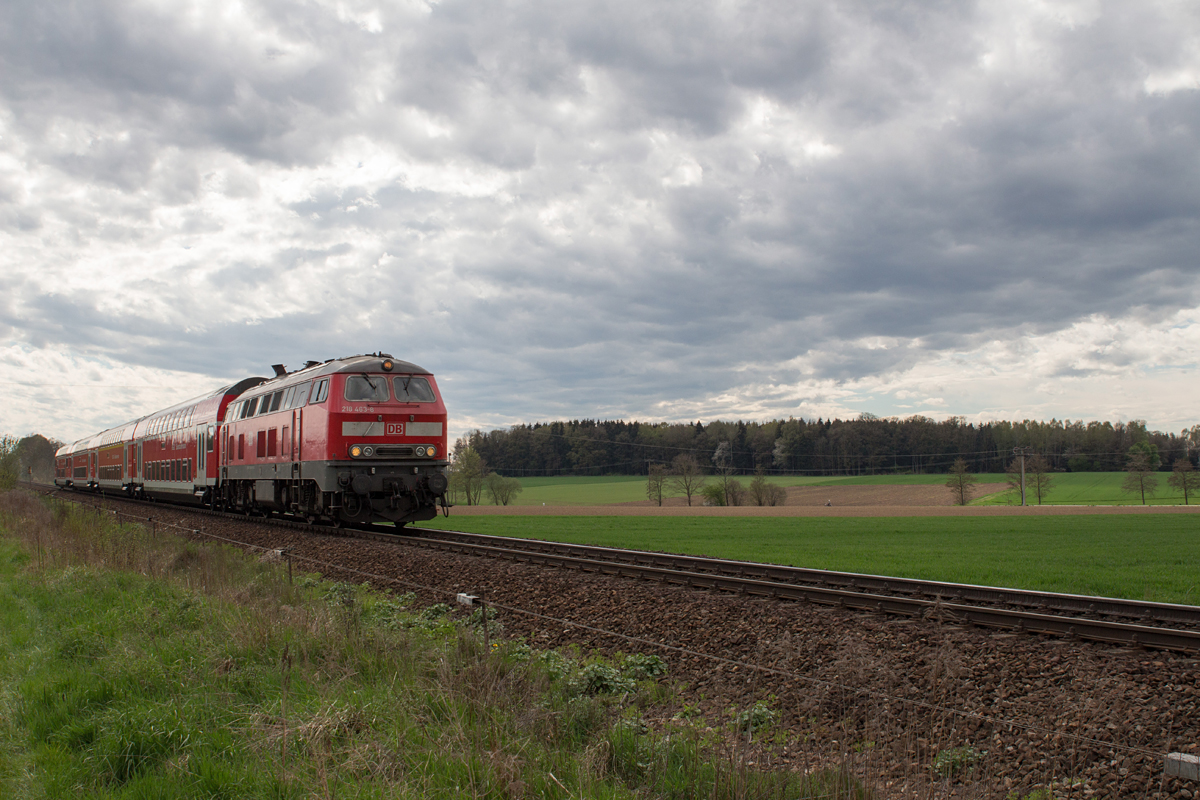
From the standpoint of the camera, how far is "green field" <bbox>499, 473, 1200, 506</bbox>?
82244mm

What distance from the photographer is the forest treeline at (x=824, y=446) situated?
401ft

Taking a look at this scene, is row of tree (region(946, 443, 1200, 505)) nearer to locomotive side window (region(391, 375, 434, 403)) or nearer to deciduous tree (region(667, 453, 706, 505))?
deciduous tree (region(667, 453, 706, 505))

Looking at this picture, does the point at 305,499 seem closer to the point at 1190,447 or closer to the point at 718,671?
the point at 718,671

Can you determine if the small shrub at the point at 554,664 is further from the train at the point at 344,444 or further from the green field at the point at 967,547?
the train at the point at 344,444

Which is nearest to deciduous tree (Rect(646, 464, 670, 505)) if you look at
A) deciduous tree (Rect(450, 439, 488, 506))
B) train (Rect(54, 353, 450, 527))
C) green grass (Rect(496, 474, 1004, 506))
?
green grass (Rect(496, 474, 1004, 506))

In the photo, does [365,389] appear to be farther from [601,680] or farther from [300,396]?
[601,680]

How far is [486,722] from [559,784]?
1.37 meters

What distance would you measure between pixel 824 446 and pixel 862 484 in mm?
22856

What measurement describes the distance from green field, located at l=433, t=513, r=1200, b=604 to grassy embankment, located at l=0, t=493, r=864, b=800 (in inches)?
378

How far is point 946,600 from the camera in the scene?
1052cm

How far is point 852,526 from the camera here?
32.6m

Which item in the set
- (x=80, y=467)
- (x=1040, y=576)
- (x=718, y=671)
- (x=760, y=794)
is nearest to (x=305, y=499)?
(x=718, y=671)

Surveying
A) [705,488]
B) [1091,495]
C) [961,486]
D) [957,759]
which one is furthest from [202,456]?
[1091,495]

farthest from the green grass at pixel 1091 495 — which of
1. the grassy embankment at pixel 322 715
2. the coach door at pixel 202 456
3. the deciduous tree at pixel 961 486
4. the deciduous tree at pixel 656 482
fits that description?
the grassy embankment at pixel 322 715
